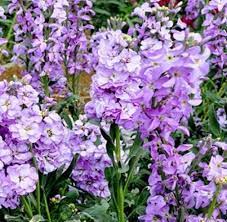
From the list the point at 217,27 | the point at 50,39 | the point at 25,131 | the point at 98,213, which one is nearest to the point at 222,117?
the point at 217,27

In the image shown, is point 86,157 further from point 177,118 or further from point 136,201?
point 177,118

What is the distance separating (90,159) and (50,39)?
2.42 feet

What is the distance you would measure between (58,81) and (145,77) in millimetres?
1538

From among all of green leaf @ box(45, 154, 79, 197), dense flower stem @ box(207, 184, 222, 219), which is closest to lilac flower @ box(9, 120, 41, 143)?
green leaf @ box(45, 154, 79, 197)

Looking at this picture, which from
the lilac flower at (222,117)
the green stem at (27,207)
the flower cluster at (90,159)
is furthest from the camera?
the lilac flower at (222,117)

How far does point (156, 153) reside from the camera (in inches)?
90.7

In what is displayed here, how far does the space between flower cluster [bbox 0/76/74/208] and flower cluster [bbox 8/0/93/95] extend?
2.95 ft

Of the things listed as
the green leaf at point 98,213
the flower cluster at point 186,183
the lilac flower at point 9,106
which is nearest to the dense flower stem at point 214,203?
the flower cluster at point 186,183

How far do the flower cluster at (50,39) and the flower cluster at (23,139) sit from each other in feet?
2.95

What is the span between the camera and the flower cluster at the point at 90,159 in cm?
272

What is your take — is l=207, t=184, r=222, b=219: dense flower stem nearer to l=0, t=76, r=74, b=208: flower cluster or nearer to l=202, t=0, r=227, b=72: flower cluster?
l=0, t=76, r=74, b=208: flower cluster

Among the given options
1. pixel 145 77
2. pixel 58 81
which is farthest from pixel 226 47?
pixel 145 77

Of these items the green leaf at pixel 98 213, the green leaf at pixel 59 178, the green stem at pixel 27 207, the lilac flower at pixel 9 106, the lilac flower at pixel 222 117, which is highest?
the lilac flower at pixel 9 106

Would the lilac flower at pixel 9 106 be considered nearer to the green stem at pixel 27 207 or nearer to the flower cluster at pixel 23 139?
the flower cluster at pixel 23 139
